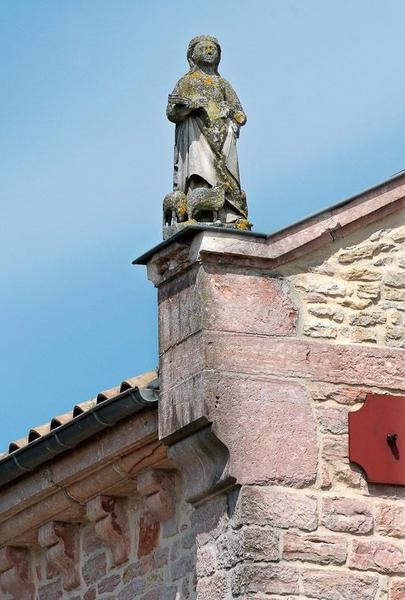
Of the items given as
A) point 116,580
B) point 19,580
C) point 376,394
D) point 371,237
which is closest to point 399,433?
point 376,394

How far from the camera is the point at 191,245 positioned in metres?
11.6

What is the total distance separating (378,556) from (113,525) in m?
2.08

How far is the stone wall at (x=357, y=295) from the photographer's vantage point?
38.1 ft

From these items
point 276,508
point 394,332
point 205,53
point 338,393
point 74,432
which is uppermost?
point 205,53

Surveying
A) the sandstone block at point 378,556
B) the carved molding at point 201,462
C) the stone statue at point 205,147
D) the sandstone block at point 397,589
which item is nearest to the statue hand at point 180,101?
the stone statue at point 205,147

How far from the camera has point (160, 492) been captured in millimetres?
12180

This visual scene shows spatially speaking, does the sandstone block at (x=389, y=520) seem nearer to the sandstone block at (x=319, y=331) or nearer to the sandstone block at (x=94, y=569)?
the sandstone block at (x=319, y=331)

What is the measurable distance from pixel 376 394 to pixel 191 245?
1288 millimetres

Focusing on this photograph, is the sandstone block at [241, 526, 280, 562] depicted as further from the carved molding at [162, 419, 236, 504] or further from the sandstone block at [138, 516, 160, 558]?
the sandstone block at [138, 516, 160, 558]

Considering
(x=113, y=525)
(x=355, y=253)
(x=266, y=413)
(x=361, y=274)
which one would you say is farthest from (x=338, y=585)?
(x=113, y=525)

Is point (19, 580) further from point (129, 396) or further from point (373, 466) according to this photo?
point (373, 466)

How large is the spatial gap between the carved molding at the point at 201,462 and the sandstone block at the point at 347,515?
54cm

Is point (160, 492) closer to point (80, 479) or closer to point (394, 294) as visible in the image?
point (80, 479)

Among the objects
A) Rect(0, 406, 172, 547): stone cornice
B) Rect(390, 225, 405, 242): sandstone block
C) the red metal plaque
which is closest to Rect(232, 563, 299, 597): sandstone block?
the red metal plaque
